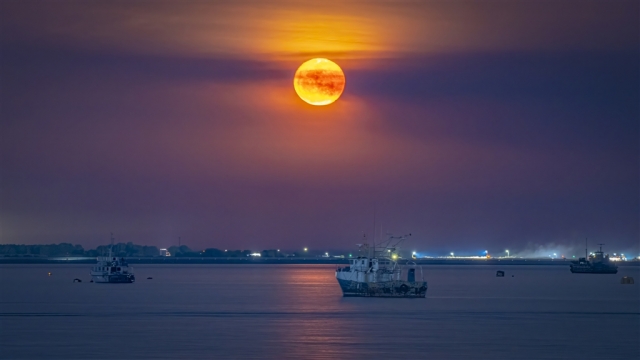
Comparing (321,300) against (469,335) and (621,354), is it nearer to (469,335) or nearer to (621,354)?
(469,335)

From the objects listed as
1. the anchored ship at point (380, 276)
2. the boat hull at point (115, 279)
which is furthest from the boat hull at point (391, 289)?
the boat hull at point (115, 279)

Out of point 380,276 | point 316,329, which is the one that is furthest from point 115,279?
point 316,329

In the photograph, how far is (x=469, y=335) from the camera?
2418 inches

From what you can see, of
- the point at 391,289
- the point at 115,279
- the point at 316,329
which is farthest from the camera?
the point at 115,279

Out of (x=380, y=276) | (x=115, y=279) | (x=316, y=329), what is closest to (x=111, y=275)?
(x=115, y=279)

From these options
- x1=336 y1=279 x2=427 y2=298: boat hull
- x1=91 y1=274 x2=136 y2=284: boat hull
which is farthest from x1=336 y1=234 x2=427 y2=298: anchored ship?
x1=91 y1=274 x2=136 y2=284: boat hull

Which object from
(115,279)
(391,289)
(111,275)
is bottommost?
(115,279)

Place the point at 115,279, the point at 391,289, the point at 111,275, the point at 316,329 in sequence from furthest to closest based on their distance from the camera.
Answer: the point at 115,279
the point at 111,275
the point at 391,289
the point at 316,329

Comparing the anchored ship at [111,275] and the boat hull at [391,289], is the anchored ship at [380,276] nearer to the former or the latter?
the boat hull at [391,289]

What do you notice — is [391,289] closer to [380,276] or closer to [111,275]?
[380,276]

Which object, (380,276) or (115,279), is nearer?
(380,276)

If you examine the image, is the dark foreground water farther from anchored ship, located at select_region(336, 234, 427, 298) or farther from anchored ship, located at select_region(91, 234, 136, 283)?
anchored ship, located at select_region(91, 234, 136, 283)

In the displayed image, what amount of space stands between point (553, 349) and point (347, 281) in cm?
5554

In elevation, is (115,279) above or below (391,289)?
below
